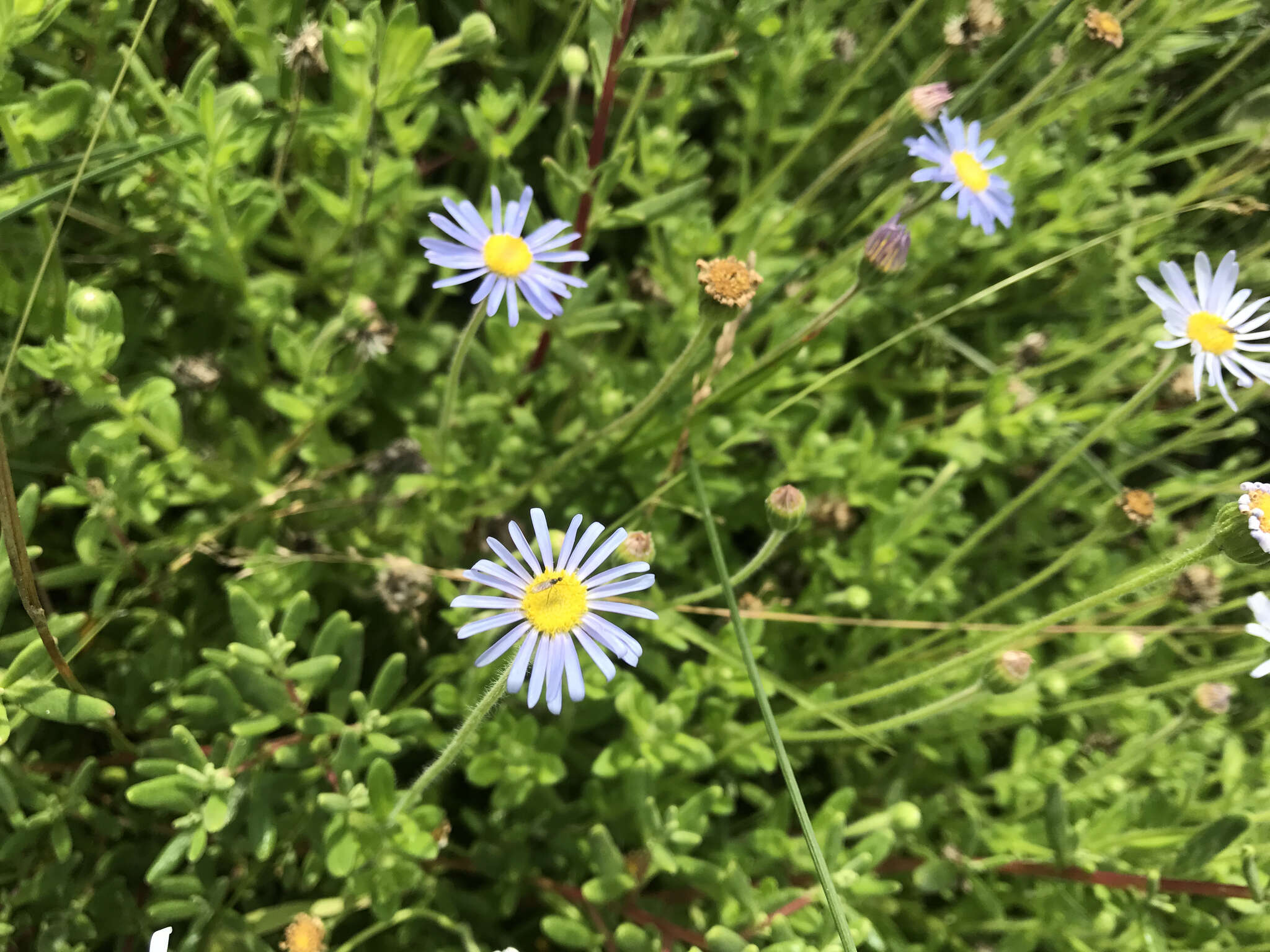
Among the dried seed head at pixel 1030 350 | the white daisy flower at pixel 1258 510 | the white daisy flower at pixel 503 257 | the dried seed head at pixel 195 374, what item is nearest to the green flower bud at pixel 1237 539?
the white daisy flower at pixel 1258 510

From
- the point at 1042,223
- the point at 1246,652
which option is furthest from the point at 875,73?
the point at 1246,652

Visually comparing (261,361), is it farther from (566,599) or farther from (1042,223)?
(1042,223)

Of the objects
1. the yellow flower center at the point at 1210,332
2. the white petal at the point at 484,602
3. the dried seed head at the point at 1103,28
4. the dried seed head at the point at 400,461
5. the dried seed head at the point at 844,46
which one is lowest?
the white petal at the point at 484,602

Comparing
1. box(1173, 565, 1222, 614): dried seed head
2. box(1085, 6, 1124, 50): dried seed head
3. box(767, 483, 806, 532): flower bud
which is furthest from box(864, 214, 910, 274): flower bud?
box(1173, 565, 1222, 614): dried seed head

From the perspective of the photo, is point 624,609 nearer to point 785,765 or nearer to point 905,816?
point 785,765

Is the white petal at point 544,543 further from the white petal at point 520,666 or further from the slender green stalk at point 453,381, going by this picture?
the slender green stalk at point 453,381
